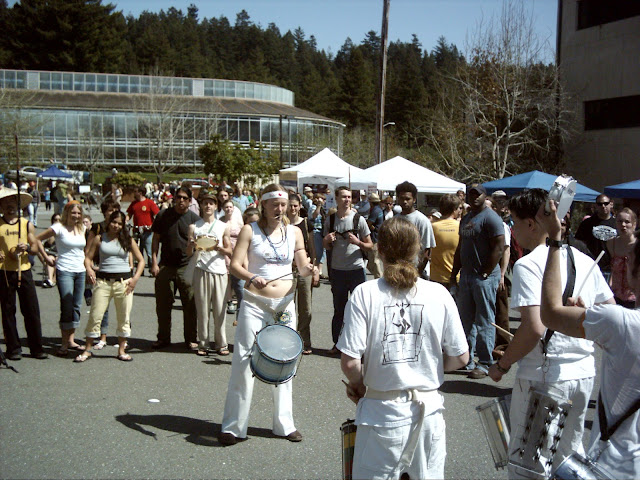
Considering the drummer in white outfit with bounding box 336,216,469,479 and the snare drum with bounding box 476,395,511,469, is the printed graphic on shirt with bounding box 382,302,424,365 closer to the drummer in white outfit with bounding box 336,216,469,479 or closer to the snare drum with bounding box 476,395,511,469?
the drummer in white outfit with bounding box 336,216,469,479

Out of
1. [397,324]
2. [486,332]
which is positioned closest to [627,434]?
[397,324]

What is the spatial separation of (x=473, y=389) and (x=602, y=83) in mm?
24669

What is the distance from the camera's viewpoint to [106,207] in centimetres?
871

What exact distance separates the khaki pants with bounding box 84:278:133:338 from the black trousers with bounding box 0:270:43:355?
61cm

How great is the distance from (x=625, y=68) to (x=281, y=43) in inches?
4109

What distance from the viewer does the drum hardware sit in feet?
11.1

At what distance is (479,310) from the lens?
7582mm

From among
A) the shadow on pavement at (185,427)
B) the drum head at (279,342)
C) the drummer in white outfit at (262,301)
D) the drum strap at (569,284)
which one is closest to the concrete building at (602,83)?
the drummer in white outfit at (262,301)

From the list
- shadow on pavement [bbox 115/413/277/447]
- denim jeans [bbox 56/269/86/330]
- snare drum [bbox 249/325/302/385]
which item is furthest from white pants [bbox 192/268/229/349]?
snare drum [bbox 249/325/302/385]

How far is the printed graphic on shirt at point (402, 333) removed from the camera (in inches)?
126

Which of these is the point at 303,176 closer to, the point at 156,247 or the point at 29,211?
the point at 29,211

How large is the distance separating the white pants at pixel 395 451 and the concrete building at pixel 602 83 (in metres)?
26.8

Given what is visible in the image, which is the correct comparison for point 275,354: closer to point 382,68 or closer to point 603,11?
point 382,68

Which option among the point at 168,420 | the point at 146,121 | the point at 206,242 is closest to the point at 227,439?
the point at 168,420
